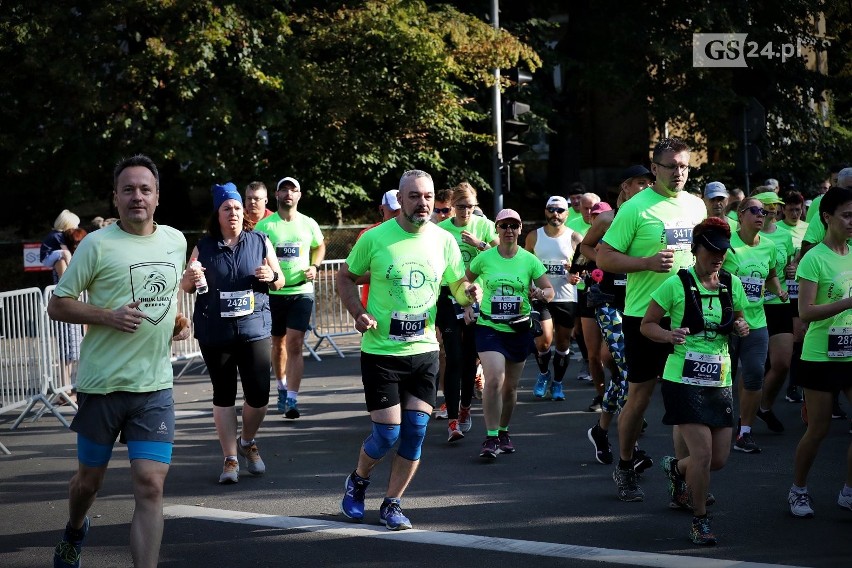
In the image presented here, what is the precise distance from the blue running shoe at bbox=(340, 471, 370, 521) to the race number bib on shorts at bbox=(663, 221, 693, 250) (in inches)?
94.1

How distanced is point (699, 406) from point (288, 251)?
5.75 metres

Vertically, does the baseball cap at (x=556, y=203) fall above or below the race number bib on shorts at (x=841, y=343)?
above

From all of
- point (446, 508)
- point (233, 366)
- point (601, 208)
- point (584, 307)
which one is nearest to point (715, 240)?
point (446, 508)

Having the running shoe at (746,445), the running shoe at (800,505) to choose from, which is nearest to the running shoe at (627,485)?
the running shoe at (800,505)

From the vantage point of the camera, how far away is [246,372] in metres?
8.61

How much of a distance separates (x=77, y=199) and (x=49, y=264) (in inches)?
322

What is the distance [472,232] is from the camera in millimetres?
10977

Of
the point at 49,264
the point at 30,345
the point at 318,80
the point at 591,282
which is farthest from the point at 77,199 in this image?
the point at 591,282

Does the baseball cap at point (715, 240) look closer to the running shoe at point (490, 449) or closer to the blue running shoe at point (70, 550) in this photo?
the running shoe at point (490, 449)

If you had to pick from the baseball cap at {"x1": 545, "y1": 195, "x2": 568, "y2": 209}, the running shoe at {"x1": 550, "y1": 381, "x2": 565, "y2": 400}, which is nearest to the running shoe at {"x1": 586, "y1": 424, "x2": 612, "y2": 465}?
the running shoe at {"x1": 550, "y1": 381, "x2": 565, "y2": 400}

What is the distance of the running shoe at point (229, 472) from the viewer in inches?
335

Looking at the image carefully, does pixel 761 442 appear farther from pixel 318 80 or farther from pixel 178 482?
pixel 318 80

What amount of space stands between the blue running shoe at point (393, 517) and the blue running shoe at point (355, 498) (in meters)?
0.20

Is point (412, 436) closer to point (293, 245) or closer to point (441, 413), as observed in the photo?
point (441, 413)
